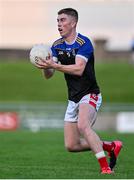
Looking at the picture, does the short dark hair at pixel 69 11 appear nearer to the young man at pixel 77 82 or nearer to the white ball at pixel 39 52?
the young man at pixel 77 82

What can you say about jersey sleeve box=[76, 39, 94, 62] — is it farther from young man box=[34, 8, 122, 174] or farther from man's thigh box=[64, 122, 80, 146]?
man's thigh box=[64, 122, 80, 146]

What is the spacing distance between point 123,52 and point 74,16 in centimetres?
3757

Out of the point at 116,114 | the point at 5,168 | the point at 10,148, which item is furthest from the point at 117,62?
the point at 5,168

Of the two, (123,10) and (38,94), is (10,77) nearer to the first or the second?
(38,94)

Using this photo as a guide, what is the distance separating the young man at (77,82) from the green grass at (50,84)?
101ft

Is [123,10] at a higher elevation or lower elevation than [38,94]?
higher

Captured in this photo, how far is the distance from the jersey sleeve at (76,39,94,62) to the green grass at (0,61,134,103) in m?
31.1

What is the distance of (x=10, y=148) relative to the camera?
53.9 feet

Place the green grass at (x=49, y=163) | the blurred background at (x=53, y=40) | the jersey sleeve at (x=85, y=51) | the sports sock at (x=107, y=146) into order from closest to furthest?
the green grass at (x=49, y=163)
the jersey sleeve at (x=85, y=51)
the sports sock at (x=107, y=146)
the blurred background at (x=53, y=40)

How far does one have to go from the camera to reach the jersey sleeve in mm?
10875

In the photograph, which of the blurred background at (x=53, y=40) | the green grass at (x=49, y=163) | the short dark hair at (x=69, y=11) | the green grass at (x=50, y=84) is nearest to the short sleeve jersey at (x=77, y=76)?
the short dark hair at (x=69, y=11)

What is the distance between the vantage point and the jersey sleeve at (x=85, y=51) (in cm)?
1088

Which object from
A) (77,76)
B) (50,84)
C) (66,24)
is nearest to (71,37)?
(66,24)

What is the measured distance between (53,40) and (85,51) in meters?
35.0
